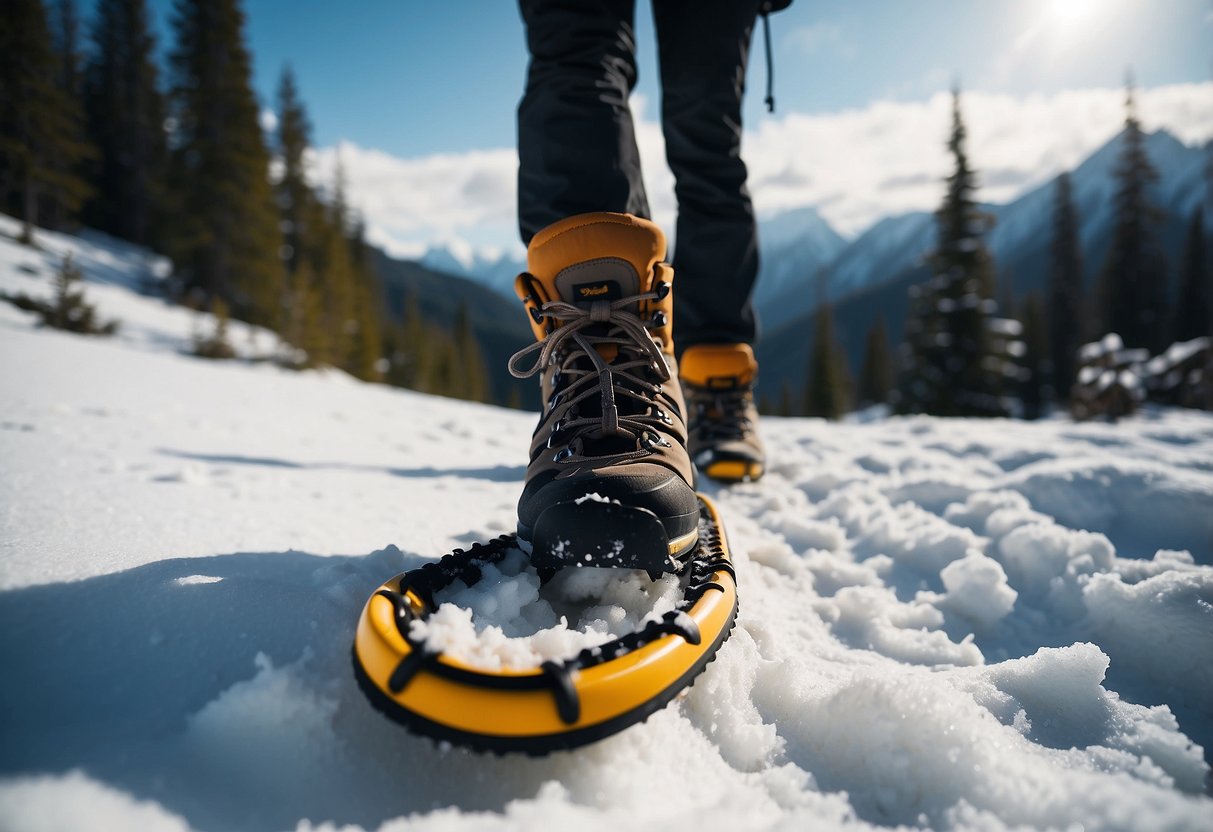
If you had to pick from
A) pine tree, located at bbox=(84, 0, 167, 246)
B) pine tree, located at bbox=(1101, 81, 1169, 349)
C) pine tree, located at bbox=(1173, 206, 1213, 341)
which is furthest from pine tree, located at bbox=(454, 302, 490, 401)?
pine tree, located at bbox=(1173, 206, 1213, 341)

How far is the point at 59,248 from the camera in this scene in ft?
47.3

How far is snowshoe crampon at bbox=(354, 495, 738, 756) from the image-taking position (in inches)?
22.0

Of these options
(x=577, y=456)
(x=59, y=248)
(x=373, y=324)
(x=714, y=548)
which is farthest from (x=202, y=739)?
(x=373, y=324)

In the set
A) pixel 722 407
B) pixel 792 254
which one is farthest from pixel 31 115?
pixel 792 254

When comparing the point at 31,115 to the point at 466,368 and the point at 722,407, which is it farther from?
the point at 722,407

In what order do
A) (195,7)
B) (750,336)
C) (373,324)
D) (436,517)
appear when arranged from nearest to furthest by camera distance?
1. (436,517)
2. (750,336)
3. (195,7)
4. (373,324)

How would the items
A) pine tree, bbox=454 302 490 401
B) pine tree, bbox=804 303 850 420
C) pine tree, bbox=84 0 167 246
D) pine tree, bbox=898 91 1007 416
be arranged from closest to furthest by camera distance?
pine tree, bbox=898 91 1007 416 → pine tree, bbox=84 0 167 246 → pine tree, bbox=804 303 850 420 → pine tree, bbox=454 302 490 401

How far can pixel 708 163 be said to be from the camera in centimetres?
175

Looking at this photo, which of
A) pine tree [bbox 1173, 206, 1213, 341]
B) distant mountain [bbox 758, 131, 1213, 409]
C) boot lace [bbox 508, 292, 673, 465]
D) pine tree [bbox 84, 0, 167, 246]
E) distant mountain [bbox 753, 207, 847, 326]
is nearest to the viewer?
boot lace [bbox 508, 292, 673, 465]

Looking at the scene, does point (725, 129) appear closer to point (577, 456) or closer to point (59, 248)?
→ point (577, 456)

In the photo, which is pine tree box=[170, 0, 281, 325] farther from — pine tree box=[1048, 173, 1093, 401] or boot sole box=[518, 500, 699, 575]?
pine tree box=[1048, 173, 1093, 401]

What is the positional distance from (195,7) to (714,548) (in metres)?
23.3

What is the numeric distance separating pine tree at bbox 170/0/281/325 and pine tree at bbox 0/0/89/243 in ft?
10.4

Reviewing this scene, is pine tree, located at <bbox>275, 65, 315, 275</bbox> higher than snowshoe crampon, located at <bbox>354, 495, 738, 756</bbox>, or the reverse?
pine tree, located at <bbox>275, 65, 315, 275</bbox>
